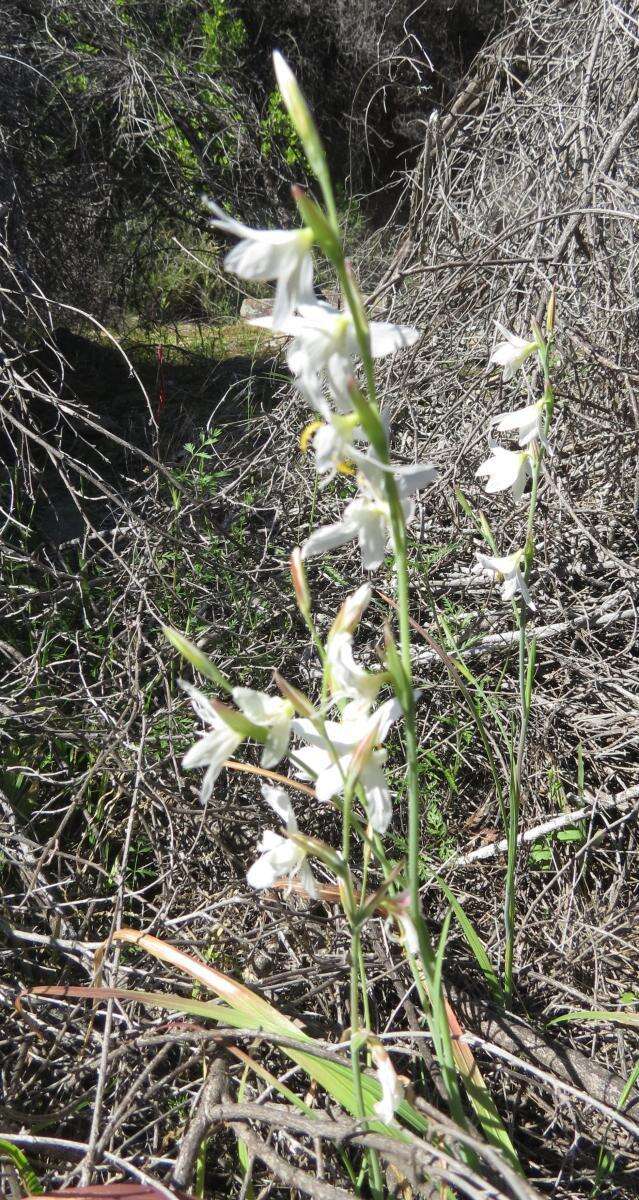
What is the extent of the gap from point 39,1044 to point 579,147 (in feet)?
8.28

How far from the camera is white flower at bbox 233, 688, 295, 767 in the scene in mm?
756

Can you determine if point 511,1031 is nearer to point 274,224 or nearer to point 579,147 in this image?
point 579,147

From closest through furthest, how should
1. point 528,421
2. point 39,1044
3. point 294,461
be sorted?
1. point 528,421
2. point 39,1044
3. point 294,461

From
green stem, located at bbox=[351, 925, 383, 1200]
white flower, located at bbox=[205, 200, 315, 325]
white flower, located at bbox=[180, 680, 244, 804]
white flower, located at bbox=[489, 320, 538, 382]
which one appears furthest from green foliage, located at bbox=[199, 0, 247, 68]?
green stem, located at bbox=[351, 925, 383, 1200]

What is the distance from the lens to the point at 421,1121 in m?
0.95

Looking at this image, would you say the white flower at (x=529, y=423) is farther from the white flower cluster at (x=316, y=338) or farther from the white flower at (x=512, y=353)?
the white flower cluster at (x=316, y=338)

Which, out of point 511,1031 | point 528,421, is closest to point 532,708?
point 511,1031

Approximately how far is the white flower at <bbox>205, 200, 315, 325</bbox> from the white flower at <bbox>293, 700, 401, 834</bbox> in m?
0.40

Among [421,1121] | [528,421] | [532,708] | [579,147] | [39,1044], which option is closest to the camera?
[421,1121]

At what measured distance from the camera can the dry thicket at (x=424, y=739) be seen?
1253mm

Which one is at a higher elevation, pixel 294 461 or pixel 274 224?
pixel 274 224

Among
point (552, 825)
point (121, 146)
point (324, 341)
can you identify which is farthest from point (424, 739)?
point (121, 146)

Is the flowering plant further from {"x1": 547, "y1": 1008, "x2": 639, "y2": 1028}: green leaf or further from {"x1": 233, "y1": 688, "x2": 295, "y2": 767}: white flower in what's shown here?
{"x1": 547, "y1": 1008, "x2": 639, "y2": 1028}: green leaf

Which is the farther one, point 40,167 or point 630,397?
point 40,167
